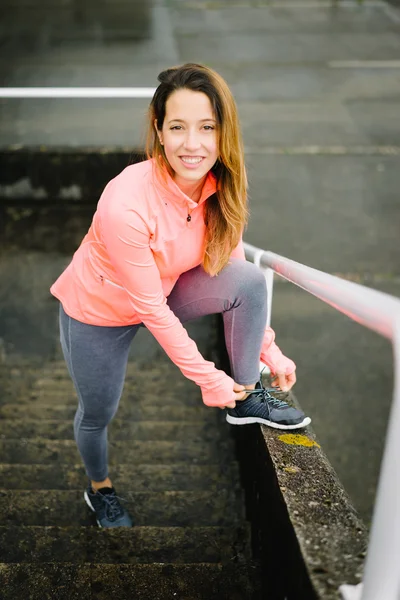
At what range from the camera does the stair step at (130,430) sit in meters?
3.15

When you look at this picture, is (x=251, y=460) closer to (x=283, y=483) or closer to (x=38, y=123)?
(x=283, y=483)

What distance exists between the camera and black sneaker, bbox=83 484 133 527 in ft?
7.56

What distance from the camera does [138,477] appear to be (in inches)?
108

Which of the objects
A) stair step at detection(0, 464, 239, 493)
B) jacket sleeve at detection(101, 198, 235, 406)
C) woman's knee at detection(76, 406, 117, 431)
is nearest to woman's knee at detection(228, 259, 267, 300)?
jacket sleeve at detection(101, 198, 235, 406)

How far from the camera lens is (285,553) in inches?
59.2

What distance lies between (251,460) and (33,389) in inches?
78.4

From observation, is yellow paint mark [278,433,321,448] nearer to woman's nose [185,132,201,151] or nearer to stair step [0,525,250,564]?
stair step [0,525,250,564]

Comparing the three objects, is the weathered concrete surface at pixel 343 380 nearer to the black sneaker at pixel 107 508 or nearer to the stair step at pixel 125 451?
the stair step at pixel 125 451

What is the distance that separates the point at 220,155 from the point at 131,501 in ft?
5.31

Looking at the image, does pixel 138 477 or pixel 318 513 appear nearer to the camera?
pixel 318 513

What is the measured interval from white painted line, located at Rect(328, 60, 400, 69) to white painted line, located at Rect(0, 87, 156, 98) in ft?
9.79

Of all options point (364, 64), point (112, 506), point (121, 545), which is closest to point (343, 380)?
point (112, 506)

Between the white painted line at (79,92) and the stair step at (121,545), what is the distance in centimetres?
598

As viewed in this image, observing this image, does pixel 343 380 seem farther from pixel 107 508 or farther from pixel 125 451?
pixel 107 508
